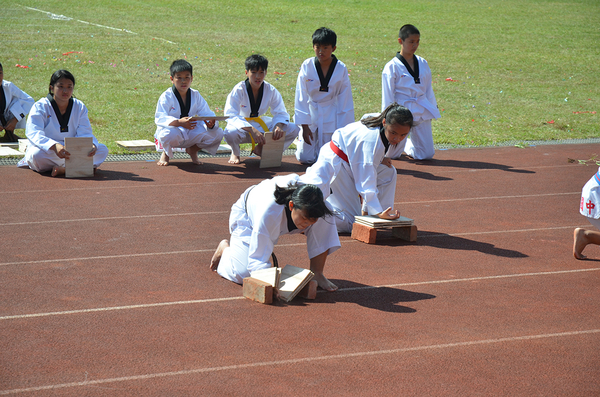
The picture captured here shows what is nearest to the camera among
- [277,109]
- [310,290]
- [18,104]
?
[310,290]

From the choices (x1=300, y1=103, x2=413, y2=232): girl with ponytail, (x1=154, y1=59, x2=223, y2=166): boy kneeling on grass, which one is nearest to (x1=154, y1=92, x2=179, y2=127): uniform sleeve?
(x1=154, y1=59, x2=223, y2=166): boy kneeling on grass

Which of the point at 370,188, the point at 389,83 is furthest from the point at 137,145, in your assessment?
the point at 370,188

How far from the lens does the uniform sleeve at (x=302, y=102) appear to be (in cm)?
901

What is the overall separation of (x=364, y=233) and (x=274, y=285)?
167cm

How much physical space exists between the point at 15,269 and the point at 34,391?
1857 millimetres

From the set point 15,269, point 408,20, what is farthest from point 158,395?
point 408,20

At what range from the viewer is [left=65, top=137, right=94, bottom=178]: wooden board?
755 centimetres

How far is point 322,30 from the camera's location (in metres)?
→ 8.51

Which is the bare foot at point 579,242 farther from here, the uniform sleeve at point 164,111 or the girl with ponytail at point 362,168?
the uniform sleeve at point 164,111

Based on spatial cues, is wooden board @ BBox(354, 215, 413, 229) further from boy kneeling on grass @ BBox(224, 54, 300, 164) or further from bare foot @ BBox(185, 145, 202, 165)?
bare foot @ BBox(185, 145, 202, 165)

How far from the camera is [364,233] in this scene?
573 centimetres

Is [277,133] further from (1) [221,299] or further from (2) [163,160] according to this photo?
(1) [221,299]

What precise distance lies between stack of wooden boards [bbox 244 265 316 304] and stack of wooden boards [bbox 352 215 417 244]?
1425 mm

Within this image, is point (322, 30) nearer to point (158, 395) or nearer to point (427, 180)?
point (427, 180)
